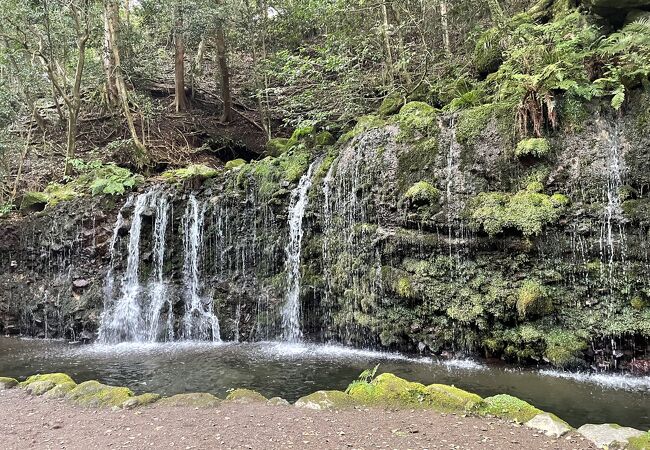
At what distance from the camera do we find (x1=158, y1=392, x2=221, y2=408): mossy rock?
5.06m

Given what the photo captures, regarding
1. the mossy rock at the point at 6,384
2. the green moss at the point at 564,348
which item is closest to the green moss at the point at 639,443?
the green moss at the point at 564,348

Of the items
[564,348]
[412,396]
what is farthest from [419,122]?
[412,396]

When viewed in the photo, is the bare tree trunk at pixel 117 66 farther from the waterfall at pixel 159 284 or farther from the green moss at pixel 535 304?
the green moss at pixel 535 304

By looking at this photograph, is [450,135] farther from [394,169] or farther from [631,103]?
[631,103]

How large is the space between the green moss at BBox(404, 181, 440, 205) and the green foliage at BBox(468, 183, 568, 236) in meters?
0.67

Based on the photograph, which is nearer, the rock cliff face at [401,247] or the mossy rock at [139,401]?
the mossy rock at [139,401]

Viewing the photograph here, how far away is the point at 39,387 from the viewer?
587 centimetres

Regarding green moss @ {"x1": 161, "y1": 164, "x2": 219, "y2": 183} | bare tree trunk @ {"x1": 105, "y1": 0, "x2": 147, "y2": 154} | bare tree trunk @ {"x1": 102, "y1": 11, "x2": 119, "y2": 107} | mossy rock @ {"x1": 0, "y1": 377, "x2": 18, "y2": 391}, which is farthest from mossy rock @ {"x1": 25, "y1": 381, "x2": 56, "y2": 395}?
bare tree trunk @ {"x1": 102, "y1": 11, "x2": 119, "y2": 107}

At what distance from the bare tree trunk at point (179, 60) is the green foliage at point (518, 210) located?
1128 centimetres

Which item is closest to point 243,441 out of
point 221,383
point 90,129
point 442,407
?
point 442,407

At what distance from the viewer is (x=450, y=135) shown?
28.2 feet

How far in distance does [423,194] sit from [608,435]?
4.89m

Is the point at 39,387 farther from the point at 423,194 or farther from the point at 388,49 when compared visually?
the point at 388,49

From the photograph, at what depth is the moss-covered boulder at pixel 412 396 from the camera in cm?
474
